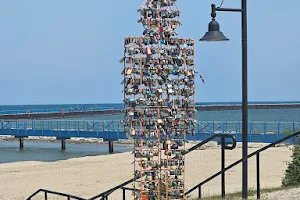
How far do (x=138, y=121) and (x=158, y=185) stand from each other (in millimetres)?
864

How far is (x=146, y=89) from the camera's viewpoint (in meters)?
7.14

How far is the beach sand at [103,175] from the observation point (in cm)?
2069

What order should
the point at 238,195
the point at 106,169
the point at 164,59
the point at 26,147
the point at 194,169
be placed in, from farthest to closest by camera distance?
the point at 26,147 → the point at 106,169 → the point at 194,169 → the point at 238,195 → the point at 164,59

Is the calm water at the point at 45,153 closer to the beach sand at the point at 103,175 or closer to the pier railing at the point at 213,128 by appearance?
the pier railing at the point at 213,128

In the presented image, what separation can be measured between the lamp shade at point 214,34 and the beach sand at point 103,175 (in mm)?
8783

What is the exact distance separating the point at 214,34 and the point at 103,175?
18826 millimetres

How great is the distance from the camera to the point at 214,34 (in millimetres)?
8797

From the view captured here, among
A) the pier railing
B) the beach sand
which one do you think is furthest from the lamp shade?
the pier railing

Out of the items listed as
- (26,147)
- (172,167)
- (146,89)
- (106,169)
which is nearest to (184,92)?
(146,89)

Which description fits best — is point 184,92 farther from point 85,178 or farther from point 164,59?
point 85,178

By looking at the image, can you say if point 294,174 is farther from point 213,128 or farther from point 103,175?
point 213,128

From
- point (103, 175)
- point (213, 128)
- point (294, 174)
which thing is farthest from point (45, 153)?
point (294, 174)

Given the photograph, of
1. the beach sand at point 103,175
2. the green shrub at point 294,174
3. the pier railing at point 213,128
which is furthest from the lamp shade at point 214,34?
the pier railing at point 213,128

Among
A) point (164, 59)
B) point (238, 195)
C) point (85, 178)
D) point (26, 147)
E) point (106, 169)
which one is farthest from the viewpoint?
point (26, 147)
